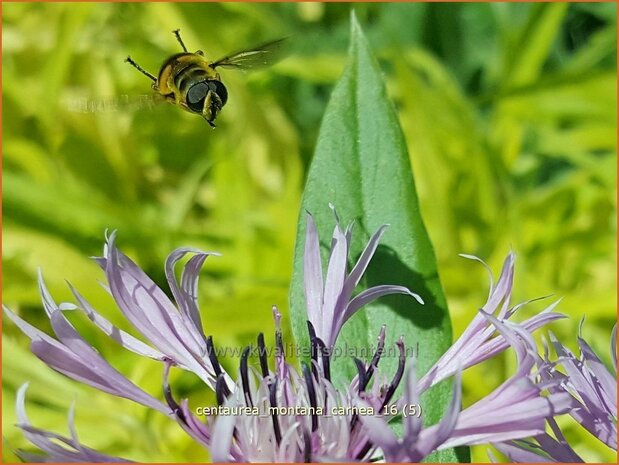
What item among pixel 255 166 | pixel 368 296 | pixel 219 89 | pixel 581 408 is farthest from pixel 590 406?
pixel 255 166

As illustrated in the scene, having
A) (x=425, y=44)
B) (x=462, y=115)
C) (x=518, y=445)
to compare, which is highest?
(x=425, y=44)

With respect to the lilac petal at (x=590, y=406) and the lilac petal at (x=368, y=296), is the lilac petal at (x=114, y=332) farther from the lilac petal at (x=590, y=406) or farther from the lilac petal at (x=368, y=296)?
the lilac petal at (x=590, y=406)

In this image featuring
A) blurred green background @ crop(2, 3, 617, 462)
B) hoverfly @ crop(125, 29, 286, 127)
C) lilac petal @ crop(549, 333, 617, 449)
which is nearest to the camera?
lilac petal @ crop(549, 333, 617, 449)

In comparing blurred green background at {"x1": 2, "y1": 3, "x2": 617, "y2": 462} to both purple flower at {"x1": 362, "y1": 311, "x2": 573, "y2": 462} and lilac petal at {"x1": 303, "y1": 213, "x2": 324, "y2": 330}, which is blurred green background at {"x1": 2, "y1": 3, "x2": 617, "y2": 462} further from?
purple flower at {"x1": 362, "y1": 311, "x2": 573, "y2": 462}

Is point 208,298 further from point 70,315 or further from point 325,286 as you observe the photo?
point 325,286

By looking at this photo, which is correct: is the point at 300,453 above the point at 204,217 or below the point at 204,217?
below

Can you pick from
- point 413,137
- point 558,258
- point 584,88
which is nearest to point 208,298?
point 413,137

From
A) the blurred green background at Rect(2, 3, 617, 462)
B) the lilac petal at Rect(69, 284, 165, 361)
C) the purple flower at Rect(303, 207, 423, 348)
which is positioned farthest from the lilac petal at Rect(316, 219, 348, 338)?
the blurred green background at Rect(2, 3, 617, 462)

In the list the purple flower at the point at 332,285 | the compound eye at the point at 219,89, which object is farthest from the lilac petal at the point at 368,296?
the compound eye at the point at 219,89
